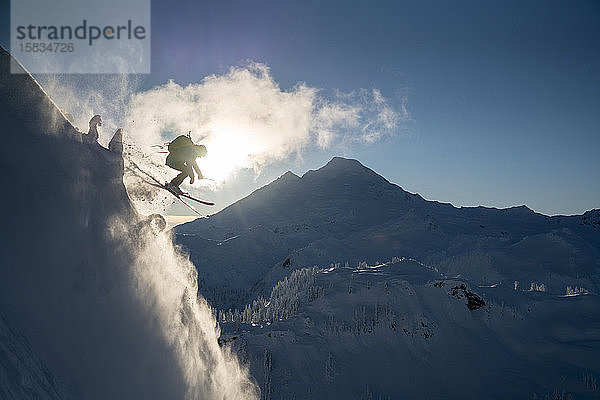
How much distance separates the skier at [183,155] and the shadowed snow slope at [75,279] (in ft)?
8.12

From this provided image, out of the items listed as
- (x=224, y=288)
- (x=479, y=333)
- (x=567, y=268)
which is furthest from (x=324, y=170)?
(x=479, y=333)

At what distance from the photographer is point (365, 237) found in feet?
204

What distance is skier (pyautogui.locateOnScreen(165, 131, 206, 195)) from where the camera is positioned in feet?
24.4

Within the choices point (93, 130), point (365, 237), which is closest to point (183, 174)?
point (93, 130)

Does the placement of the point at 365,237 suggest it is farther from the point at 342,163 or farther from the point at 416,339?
the point at 342,163

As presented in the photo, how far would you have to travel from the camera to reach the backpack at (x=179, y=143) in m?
7.45

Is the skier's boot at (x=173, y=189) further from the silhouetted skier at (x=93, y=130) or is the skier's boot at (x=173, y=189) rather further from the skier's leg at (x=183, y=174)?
the silhouetted skier at (x=93, y=130)

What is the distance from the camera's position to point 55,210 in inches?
146

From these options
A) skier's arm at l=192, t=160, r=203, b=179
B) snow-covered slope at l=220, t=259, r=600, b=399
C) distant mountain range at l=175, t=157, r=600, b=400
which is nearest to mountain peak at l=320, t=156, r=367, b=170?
distant mountain range at l=175, t=157, r=600, b=400

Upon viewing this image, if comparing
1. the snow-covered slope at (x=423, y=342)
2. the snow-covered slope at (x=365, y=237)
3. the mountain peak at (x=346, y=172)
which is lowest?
the snow-covered slope at (x=423, y=342)

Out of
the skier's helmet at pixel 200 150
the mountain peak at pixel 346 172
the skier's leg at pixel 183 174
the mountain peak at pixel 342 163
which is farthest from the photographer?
the mountain peak at pixel 342 163

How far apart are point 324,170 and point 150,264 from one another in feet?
414

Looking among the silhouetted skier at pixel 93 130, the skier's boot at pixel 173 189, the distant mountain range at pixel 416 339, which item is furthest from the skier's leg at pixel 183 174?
the distant mountain range at pixel 416 339

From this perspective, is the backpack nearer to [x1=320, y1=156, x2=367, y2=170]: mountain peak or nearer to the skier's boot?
the skier's boot
